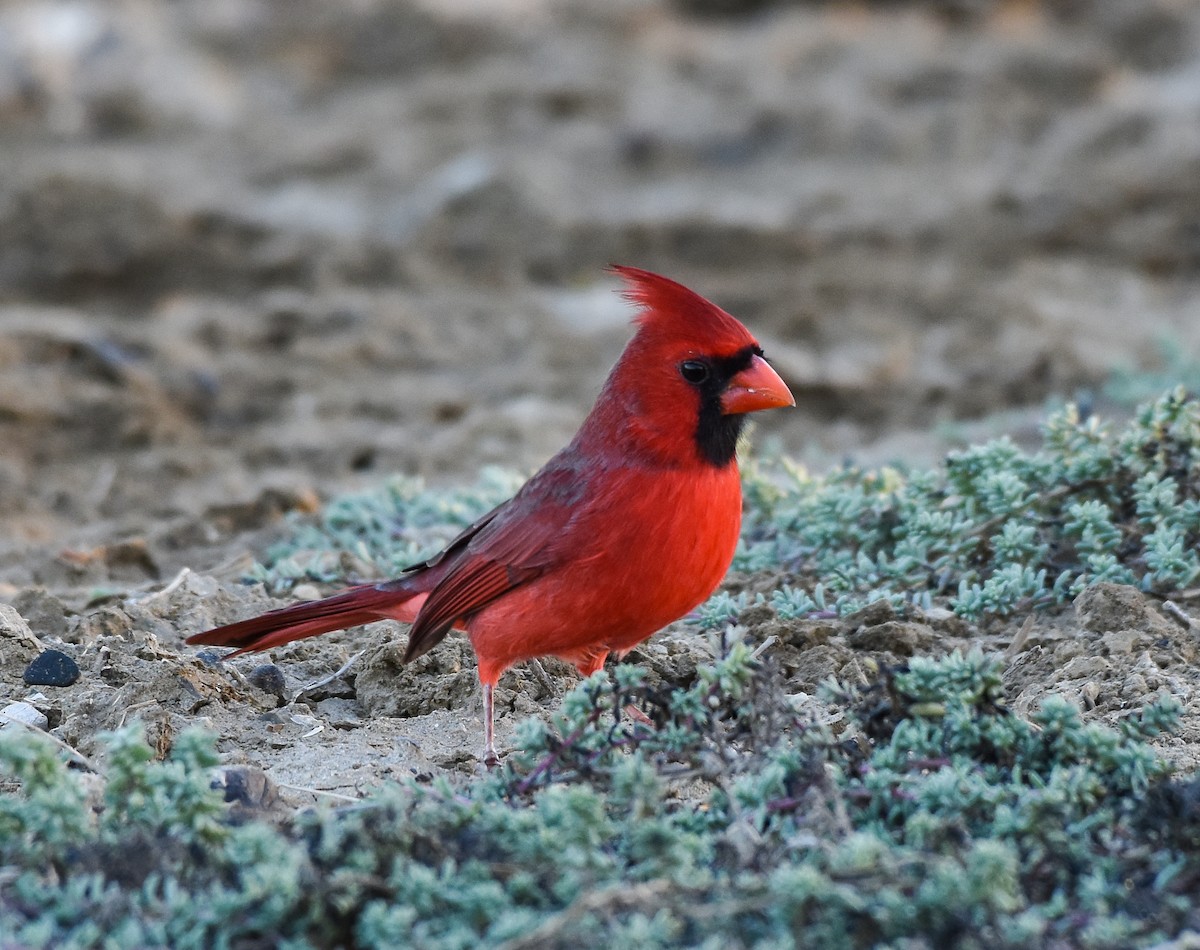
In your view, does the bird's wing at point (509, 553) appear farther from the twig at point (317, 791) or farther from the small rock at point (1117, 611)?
the small rock at point (1117, 611)

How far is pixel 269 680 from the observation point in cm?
388

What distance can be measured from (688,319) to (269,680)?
4.40 feet

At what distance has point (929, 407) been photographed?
7074 mm

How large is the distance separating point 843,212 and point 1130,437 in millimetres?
4904

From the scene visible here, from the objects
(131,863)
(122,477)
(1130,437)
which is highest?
(1130,437)

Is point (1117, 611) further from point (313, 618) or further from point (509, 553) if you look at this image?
point (313, 618)

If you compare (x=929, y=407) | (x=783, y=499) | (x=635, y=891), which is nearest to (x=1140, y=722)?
(x=635, y=891)

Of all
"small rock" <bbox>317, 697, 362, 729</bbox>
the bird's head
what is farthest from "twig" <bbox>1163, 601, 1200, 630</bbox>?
"small rock" <bbox>317, 697, 362, 729</bbox>

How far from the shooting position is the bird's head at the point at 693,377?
3602mm

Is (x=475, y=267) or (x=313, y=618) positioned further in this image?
(x=475, y=267)

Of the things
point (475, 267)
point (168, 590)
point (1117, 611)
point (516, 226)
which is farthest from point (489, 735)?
point (516, 226)

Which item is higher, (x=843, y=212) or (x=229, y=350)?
(x=843, y=212)

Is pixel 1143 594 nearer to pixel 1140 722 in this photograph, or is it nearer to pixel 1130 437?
pixel 1130 437

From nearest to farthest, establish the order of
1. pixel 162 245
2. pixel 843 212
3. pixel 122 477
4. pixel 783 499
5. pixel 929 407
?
pixel 783 499 < pixel 122 477 < pixel 929 407 < pixel 162 245 < pixel 843 212
